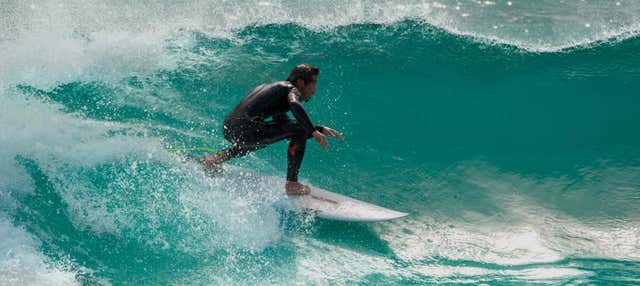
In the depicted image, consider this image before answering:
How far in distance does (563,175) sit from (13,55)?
25.1ft

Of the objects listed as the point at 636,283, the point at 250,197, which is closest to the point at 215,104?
the point at 250,197

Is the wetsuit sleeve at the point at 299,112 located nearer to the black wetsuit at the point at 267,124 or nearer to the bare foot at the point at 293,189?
the black wetsuit at the point at 267,124

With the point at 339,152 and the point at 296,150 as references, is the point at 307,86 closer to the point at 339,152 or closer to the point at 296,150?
the point at 296,150

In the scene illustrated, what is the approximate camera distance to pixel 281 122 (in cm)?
549

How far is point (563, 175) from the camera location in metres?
6.60

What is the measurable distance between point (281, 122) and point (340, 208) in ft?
3.62

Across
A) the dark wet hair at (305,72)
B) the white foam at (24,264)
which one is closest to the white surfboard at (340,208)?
the dark wet hair at (305,72)

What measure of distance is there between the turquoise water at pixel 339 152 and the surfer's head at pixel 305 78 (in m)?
1.25

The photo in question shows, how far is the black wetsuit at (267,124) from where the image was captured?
5238mm

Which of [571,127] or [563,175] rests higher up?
[571,127]

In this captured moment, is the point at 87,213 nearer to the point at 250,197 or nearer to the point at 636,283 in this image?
the point at 250,197

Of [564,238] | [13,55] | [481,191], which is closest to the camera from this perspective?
[564,238]

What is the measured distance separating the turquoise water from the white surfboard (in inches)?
6.0

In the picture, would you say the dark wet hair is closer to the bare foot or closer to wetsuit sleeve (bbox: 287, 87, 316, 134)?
wetsuit sleeve (bbox: 287, 87, 316, 134)
